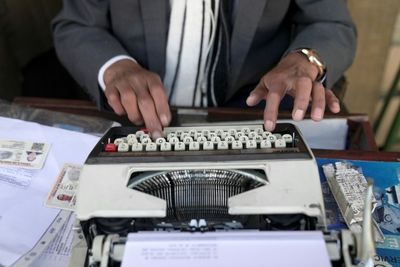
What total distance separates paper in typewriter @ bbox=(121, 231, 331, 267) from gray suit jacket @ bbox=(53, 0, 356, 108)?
1.32 ft

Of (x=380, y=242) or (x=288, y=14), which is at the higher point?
(x=288, y=14)

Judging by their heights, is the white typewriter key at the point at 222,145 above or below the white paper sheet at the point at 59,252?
above

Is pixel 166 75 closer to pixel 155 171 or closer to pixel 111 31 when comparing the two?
pixel 111 31

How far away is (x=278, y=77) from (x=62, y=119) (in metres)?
0.39

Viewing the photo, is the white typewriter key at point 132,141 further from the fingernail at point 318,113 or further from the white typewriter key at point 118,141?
the fingernail at point 318,113

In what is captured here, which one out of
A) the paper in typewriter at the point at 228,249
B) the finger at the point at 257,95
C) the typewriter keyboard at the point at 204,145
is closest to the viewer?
the paper in typewriter at the point at 228,249

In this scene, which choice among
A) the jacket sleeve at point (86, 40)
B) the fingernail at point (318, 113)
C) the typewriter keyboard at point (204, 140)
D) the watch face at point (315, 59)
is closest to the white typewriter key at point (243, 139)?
the typewriter keyboard at point (204, 140)

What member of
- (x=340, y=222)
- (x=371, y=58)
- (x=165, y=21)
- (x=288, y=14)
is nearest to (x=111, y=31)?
(x=165, y=21)

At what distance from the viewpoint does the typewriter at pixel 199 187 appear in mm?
497

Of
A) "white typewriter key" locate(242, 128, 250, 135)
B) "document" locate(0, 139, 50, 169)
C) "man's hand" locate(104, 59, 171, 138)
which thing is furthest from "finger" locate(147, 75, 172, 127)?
"document" locate(0, 139, 50, 169)

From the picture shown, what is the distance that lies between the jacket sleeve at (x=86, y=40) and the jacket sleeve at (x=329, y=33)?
32 centimetres

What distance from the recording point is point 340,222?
2.06 ft

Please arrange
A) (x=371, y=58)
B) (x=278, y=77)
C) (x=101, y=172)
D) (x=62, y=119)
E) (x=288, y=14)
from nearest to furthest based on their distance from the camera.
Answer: (x=101, y=172), (x=278, y=77), (x=62, y=119), (x=288, y=14), (x=371, y=58)

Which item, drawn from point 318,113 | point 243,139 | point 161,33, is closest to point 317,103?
point 318,113
